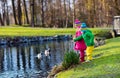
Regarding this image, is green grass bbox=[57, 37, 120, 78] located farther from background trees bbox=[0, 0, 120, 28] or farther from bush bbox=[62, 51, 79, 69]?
background trees bbox=[0, 0, 120, 28]

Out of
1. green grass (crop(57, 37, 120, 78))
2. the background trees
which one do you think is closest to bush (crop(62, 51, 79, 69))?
green grass (crop(57, 37, 120, 78))

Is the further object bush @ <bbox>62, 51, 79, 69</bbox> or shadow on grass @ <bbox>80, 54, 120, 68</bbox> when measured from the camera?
bush @ <bbox>62, 51, 79, 69</bbox>

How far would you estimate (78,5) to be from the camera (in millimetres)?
83500

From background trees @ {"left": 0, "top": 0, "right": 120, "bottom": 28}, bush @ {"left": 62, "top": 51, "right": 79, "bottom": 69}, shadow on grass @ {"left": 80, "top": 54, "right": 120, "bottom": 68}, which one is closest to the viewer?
shadow on grass @ {"left": 80, "top": 54, "right": 120, "bottom": 68}

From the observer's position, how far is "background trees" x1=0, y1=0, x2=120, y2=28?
73.1 meters

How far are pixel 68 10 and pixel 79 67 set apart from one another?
7315 centimetres

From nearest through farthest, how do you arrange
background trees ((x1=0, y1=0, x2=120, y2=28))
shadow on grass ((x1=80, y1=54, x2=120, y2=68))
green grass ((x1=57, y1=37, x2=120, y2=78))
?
1. green grass ((x1=57, y1=37, x2=120, y2=78))
2. shadow on grass ((x1=80, y1=54, x2=120, y2=68))
3. background trees ((x1=0, y1=0, x2=120, y2=28))

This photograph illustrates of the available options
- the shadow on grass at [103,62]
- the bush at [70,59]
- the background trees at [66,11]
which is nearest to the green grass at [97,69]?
the shadow on grass at [103,62]

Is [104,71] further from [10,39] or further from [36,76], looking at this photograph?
[10,39]

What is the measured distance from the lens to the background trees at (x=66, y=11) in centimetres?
7306

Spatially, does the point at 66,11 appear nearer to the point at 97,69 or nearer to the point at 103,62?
the point at 103,62

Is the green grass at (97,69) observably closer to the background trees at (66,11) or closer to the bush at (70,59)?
the bush at (70,59)

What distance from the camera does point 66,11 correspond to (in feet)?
281

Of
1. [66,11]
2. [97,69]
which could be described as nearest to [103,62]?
[97,69]
